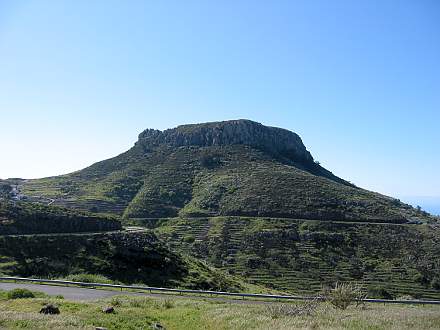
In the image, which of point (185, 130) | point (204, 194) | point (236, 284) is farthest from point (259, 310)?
point (185, 130)

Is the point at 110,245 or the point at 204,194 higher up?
the point at 204,194

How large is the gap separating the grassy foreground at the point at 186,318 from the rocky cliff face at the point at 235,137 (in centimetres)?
10669

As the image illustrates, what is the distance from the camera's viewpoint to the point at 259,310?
21922mm

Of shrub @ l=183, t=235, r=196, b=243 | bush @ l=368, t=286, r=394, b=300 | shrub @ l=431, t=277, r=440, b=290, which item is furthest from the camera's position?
shrub @ l=183, t=235, r=196, b=243

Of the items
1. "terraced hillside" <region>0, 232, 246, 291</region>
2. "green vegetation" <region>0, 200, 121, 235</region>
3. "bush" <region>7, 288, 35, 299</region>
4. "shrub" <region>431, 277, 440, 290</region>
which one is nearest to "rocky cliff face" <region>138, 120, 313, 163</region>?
"shrub" <region>431, 277, 440, 290</region>

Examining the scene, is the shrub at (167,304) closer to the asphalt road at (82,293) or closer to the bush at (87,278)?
the asphalt road at (82,293)

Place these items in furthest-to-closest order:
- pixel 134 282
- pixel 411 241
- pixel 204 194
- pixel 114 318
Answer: pixel 204 194 → pixel 411 241 → pixel 134 282 → pixel 114 318

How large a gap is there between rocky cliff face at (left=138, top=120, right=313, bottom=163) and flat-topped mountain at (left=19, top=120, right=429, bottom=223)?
0.30 m

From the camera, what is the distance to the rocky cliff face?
130 metres

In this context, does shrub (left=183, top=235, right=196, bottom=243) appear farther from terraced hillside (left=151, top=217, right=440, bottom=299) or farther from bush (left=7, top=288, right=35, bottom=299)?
bush (left=7, top=288, right=35, bottom=299)

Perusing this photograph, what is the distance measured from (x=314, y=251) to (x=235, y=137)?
6760 cm

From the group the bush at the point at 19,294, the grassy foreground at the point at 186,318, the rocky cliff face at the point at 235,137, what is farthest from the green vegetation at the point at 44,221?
the rocky cliff face at the point at 235,137

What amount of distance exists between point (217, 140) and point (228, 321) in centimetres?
11202

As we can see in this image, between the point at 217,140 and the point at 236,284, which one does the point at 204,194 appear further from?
the point at 236,284
